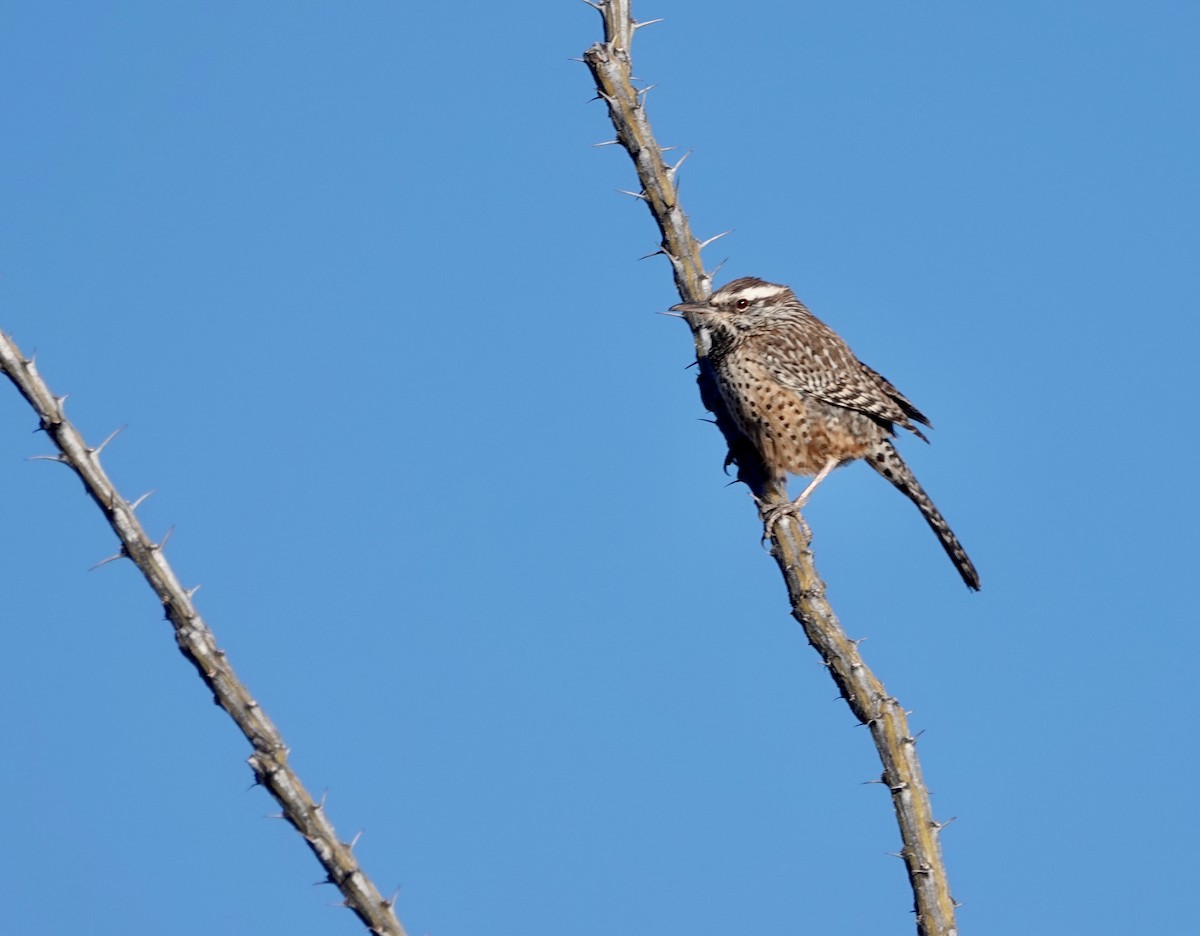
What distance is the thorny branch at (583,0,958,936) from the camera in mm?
3602

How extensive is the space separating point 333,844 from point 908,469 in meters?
3.59

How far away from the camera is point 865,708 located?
12.4 feet

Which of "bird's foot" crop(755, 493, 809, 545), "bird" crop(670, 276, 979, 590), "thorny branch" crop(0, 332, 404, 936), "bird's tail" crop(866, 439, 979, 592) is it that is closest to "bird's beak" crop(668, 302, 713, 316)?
"bird" crop(670, 276, 979, 590)

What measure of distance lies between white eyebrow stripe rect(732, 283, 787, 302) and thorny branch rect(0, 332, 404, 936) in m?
3.17

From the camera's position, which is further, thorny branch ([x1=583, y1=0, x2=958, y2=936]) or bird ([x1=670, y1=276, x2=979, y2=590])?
bird ([x1=670, y1=276, x2=979, y2=590])

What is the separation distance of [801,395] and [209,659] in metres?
3.22

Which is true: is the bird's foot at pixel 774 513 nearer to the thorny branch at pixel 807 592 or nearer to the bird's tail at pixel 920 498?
the thorny branch at pixel 807 592

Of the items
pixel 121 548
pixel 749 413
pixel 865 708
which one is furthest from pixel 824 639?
pixel 121 548

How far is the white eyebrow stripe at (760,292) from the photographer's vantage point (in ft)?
18.3

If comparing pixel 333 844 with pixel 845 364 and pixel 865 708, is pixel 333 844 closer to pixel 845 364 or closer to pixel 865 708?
pixel 865 708

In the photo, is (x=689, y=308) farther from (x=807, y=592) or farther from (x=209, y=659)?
(x=209, y=659)

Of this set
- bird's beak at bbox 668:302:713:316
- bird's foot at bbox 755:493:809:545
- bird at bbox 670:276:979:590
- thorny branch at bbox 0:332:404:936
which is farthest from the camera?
bird at bbox 670:276:979:590

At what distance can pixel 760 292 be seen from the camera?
5.71 meters

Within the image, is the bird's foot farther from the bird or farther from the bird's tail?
the bird's tail
